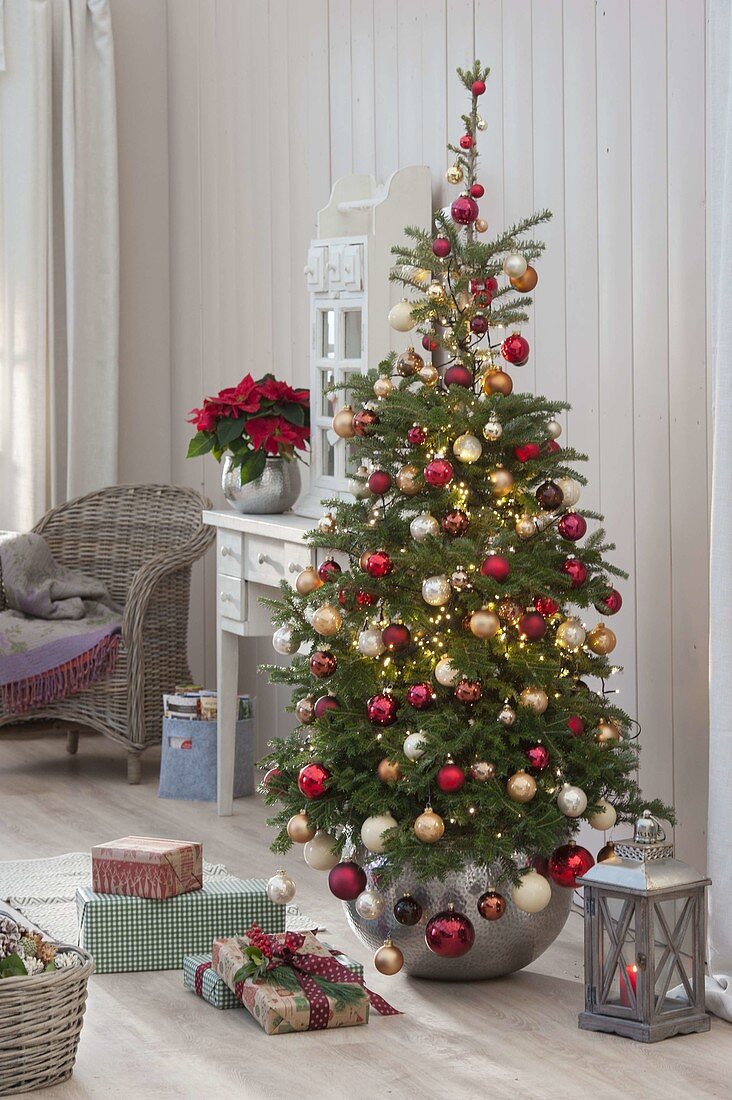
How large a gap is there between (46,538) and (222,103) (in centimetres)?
155

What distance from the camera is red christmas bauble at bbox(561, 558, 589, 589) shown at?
2.68 metres

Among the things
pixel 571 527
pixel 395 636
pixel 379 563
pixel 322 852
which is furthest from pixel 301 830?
pixel 571 527

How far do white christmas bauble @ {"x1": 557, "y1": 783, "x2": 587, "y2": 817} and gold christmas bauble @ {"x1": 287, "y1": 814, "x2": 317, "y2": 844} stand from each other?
17.5 inches

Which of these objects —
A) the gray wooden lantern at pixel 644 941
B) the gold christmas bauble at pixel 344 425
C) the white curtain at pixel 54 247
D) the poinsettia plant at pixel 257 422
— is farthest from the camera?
the white curtain at pixel 54 247

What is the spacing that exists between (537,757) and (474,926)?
12.8 inches

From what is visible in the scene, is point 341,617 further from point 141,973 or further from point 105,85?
point 105,85

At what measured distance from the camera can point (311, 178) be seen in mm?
Result: 4453

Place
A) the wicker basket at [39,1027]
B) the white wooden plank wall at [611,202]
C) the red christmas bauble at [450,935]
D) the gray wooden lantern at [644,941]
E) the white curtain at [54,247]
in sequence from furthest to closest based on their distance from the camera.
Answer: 1. the white curtain at [54,247]
2. the white wooden plank wall at [611,202]
3. the red christmas bauble at [450,935]
4. the gray wooden lantern at [644,941]
5. the wicker basket at [39,1027]

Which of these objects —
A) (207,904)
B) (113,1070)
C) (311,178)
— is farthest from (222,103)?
(113,1070)

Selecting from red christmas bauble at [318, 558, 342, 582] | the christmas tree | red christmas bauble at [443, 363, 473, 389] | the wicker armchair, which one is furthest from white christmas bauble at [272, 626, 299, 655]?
the wicker armchair

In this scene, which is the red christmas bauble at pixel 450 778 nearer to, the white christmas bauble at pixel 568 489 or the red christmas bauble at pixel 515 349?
the white christmas bauble at pixel 568 489

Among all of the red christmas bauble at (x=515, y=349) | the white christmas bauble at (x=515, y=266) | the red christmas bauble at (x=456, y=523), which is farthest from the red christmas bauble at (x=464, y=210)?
the red christmas bauble at (x=456, y=523)

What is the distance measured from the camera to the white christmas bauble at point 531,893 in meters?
2.57

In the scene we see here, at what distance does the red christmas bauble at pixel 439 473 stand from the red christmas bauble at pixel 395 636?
256mm
